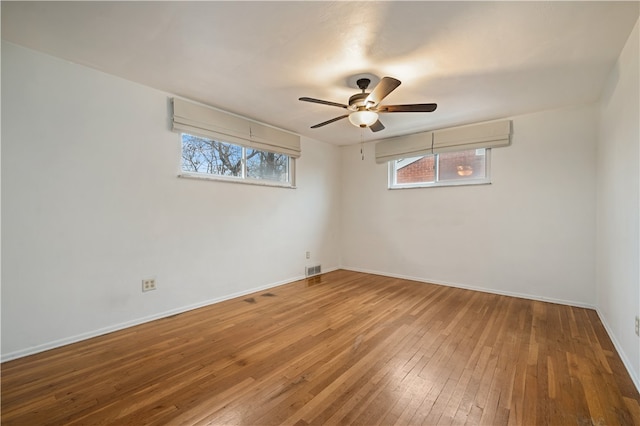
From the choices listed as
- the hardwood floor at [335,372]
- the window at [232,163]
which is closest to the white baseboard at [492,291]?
the hardwood floor at [335,372]

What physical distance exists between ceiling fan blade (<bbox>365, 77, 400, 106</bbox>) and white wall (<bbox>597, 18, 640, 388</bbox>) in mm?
1556

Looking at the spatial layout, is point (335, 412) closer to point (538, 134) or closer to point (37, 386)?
point (37, 386)

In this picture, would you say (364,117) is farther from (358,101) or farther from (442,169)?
(442,169)

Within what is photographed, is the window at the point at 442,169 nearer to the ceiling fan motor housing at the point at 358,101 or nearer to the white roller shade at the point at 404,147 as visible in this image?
the white roller shade at the point at 404,147

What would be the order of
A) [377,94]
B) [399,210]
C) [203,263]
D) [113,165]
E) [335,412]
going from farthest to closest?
[399,210]
[203,263]
[113,165]
[377,94]
[335,412]

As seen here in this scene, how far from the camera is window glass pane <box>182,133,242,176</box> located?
3217mm

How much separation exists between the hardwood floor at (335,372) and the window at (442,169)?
1.91 metres

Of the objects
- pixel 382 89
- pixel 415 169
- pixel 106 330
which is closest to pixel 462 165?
pixel 415 169

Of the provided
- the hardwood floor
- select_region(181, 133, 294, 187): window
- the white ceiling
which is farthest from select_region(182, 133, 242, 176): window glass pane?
the hardwood floor

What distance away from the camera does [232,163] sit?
365 centimetres

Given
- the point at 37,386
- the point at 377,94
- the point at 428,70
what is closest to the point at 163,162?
the point at 37,386

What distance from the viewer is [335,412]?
1547 mm

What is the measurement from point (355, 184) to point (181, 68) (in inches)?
136

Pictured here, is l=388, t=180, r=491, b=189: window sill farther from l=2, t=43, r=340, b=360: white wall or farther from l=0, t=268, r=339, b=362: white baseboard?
l=0, t=268, r=339, b=362: white baseboard
